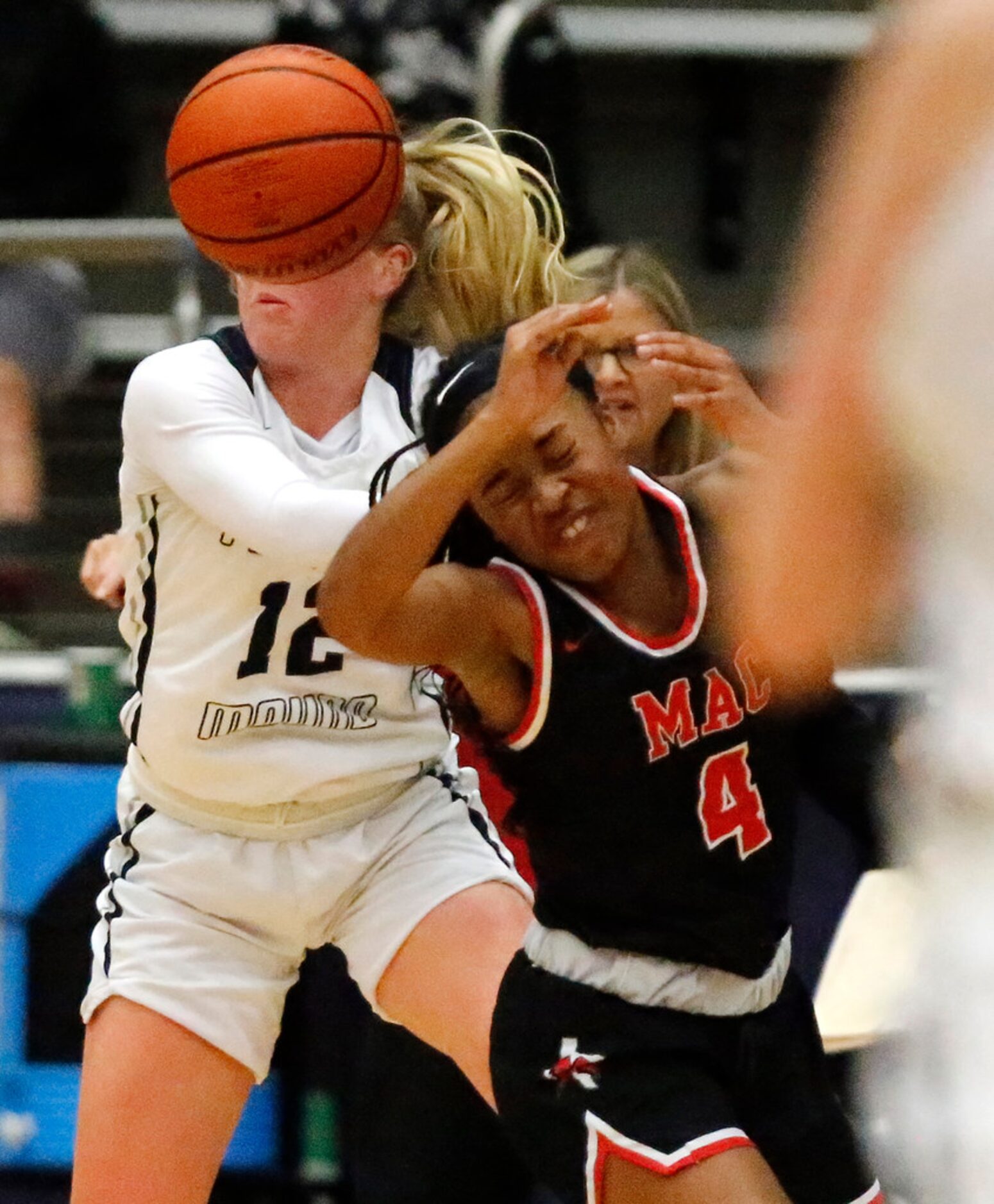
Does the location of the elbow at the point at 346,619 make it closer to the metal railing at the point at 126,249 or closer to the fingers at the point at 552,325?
the fingers at the point at 552,325

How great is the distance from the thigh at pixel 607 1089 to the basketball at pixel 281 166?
89 cm

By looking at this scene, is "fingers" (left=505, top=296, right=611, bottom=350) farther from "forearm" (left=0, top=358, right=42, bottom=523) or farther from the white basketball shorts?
"forearm" (left=0, top=358, right=42, bottom=523)

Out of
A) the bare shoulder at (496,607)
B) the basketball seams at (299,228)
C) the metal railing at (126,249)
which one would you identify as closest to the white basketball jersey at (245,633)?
the basketball seams at (299,228)

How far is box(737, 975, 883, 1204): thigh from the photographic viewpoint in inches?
88.2

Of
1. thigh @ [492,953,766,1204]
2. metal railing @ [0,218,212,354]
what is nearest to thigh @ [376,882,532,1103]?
thigh @ [492,953,766,1204]

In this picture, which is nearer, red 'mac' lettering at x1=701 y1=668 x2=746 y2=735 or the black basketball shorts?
the black basketball shorts

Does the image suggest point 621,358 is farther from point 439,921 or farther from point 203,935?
point 203,935

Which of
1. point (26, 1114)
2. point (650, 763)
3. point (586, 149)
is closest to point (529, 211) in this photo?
point (650, 763)

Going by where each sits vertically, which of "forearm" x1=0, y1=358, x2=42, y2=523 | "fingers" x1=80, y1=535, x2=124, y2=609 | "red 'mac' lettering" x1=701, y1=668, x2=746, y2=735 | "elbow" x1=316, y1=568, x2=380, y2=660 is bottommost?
"forearm" x1=0, y1=358, x2=42, y2=523

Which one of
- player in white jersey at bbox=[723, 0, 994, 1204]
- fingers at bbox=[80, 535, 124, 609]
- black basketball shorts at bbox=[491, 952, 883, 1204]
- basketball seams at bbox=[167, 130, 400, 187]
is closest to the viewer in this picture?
player in white jersey at bbox=[723, 0, 994, 1204]

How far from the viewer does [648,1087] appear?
2178 mm

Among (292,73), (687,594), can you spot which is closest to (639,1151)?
(687,594)

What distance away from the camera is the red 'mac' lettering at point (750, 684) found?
7.64 ft

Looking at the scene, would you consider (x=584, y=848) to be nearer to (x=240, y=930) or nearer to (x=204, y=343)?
(x=240, y=930)
